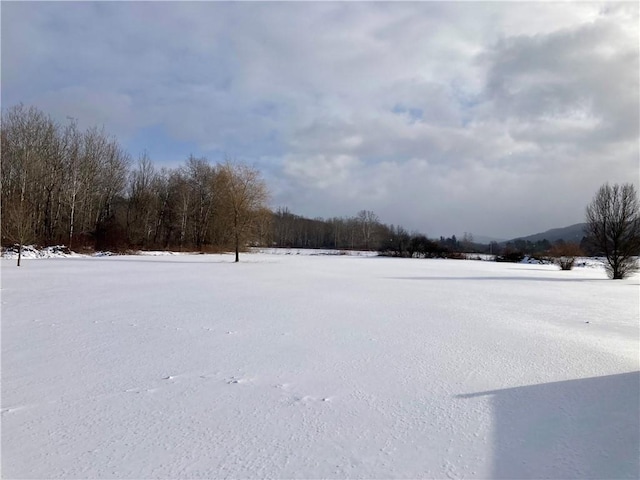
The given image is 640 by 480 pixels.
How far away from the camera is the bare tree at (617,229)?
24938 millimetres

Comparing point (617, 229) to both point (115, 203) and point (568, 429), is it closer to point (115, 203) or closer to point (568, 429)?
point (568, 429)

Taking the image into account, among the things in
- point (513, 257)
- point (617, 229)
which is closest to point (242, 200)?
point (617, 229)

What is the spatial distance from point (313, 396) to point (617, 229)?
28798mm

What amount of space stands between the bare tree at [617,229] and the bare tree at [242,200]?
24.3 metres

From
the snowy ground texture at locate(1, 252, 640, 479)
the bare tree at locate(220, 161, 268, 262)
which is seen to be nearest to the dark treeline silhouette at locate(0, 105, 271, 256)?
the bare tree at locate(220, 161, 268, 262)

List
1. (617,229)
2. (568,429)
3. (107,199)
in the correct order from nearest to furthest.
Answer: (568,429) → (617,229) → (107,199)

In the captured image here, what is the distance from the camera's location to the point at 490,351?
6312mm

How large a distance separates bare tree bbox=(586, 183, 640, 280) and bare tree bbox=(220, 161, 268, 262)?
24.3 metres

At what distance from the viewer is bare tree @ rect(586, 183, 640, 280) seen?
2494cm

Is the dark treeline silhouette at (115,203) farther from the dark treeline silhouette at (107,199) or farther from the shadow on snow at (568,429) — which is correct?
the shadow on snow at (568,429)

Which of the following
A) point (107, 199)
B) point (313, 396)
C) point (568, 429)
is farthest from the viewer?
point (107, 199)

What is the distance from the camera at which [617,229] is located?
1003 inches

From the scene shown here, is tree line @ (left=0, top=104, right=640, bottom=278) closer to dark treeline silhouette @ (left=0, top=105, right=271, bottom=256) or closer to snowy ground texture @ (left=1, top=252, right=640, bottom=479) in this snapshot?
dark treeline silhouette @ (left=0, top=105, right=271, bottom=256)

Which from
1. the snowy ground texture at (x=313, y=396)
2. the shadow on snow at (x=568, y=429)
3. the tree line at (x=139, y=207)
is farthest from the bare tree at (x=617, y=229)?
the shadow on snow at (x=568, y=429)
